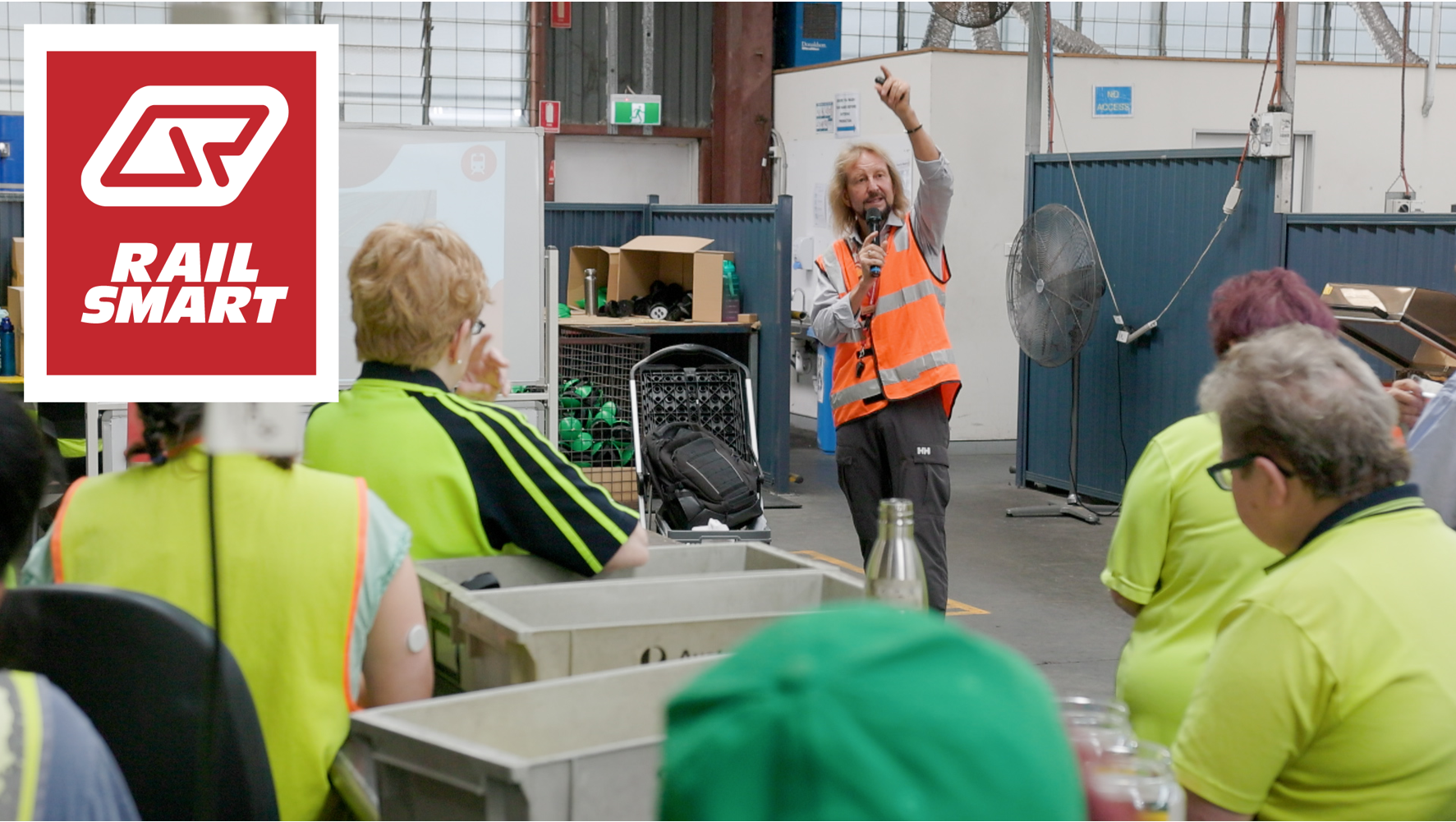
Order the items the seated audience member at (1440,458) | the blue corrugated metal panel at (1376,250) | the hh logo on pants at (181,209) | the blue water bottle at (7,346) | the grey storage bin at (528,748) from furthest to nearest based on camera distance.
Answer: the blue water bottle at (7,346) < the blue corrugated metal panel at (1376,250) < the seated audience member at (1440,458) < the hh logo on pants at (181,209) < the grey storage bin at (528,748)

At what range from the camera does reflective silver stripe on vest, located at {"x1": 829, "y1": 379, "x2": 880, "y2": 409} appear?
141 inches

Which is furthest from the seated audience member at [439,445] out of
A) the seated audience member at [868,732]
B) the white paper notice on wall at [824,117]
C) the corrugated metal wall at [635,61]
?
the corrugated metal wall at [635,61]

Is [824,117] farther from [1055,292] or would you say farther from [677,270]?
[1055,292]

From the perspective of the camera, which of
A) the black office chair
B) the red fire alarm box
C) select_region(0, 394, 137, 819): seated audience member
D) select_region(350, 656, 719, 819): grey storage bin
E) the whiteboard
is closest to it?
select_region(0, 394, 137, 819): seated audience member

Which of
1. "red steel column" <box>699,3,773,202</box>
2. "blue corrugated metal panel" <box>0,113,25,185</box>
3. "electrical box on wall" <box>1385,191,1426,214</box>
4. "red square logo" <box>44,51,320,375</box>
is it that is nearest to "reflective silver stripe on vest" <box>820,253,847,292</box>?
Result: "red square logo" <box>44,51,320,375</box>

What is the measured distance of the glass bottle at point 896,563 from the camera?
5.60 ft

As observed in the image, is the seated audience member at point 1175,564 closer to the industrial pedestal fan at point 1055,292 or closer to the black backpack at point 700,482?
the black backpack at point 700,482

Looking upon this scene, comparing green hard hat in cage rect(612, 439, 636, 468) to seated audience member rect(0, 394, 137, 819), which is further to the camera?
green hard hat in cage rect(612, 439, 636, 468)

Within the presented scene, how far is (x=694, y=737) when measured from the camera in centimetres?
56

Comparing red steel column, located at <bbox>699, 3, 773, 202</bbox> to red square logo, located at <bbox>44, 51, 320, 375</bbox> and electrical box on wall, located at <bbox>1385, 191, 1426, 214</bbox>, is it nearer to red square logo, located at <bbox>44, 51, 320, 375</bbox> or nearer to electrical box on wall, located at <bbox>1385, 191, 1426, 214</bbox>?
electrical box on wall, located at <bbox>1385, 191, 1426, 214</bbox>

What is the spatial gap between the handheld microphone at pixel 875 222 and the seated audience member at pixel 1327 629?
2.04 metres

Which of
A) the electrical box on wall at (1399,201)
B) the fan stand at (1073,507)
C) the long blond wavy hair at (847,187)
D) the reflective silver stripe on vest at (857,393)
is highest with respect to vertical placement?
the electrical box on wall at (1399,201)

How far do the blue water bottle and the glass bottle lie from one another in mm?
4789

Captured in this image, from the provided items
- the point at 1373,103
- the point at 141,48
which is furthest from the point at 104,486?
the point at 1373,103
